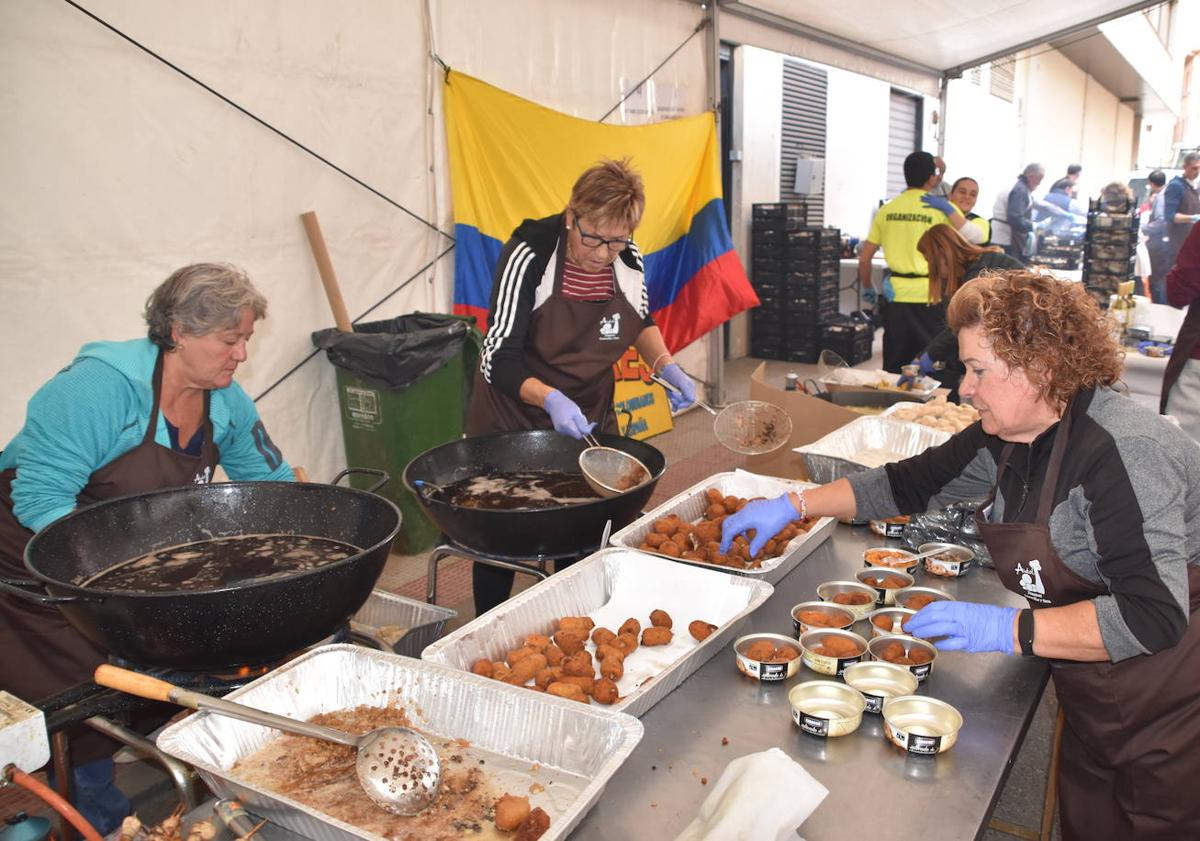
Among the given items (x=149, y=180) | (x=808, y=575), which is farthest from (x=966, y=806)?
(x=149, y=180)

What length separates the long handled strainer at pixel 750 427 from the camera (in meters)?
3.18

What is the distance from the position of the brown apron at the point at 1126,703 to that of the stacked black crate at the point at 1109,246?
22.1 feet

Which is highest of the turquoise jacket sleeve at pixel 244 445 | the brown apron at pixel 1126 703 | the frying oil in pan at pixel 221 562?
the turquoise jacket sleeve at pixel 244 445

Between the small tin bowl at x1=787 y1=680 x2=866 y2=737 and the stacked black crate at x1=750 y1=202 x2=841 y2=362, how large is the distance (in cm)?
784

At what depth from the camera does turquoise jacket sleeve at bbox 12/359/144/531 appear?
→ 6.72 ft

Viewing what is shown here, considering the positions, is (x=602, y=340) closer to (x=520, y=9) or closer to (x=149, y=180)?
(x=149, y=180)

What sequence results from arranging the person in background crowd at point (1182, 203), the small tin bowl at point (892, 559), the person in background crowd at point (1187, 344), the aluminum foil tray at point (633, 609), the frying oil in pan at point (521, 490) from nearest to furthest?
the aluminum foil tray at point (633, 609) < the small tin bowl at point (892, 559) < the frying oil in pan at point (521, 490) < the person in background crowd at point (1187, 344) < the person in background crowd at point (1182, 203)

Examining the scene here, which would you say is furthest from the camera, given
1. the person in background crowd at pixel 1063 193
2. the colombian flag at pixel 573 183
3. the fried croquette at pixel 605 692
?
the person in background crowd at pixel 1063 193

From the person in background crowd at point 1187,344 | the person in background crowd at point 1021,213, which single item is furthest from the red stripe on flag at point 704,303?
the person in background crowd at point 1021,213

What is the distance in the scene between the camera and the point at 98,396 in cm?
214

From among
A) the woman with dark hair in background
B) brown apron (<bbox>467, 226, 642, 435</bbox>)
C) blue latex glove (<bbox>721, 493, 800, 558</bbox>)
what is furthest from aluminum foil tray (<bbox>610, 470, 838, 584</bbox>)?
the woman with dark hair in background

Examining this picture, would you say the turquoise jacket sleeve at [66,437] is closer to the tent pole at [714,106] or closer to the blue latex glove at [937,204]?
the tent pole at [714,106]

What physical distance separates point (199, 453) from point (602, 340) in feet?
4.50

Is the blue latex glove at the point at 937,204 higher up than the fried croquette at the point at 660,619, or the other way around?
the blue latex glove at the point at 937,204
